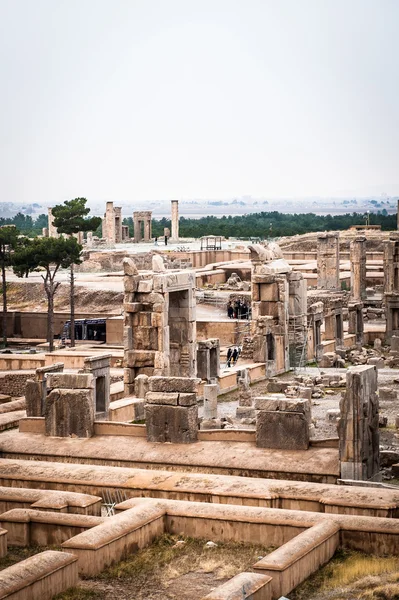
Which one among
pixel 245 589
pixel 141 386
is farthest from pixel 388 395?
pixel 245 589

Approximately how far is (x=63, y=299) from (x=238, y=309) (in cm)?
1000

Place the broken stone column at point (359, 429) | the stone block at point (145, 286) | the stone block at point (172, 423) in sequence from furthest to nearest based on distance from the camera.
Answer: the stone block at point (145, 286) < the stone block at point (172, 423) < the broken stone column at point (359, 429)

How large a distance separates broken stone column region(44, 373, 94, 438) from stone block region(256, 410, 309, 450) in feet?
10.4

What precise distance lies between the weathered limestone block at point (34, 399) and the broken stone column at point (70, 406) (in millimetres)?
1682

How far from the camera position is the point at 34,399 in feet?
81.4

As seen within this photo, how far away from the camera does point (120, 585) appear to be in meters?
15.3

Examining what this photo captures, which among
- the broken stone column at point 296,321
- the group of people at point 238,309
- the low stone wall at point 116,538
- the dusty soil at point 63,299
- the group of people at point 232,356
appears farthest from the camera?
the dusty soil at point 63,299

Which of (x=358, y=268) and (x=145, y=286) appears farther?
(x=358, y=268)

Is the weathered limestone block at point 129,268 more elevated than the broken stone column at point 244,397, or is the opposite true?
the weathered limestone block at point 129,268

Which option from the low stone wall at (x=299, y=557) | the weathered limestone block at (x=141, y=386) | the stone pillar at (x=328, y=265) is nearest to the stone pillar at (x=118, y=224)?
the stone pillar at (x=328, y=265)

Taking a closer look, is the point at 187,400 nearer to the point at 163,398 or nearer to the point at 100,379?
the point at 163,398

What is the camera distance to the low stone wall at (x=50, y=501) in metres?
17.8

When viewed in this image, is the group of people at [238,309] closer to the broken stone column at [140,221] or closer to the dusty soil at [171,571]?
the dusty soil at [171,571]

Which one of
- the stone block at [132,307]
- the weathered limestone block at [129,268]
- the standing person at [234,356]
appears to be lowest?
the standing person at [234,356]
